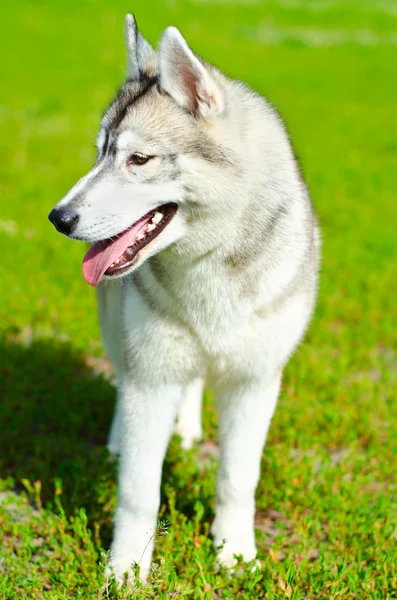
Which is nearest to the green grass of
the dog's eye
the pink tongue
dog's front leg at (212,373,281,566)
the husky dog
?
dog's front leg at (212,373,281,566)

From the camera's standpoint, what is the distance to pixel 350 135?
11.9 m

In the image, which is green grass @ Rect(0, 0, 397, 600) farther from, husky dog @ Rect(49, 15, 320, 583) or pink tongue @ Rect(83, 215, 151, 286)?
pink tongue @ Rect(83, 215, 151, 286)

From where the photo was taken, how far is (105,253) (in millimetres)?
2883

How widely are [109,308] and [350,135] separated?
880cm

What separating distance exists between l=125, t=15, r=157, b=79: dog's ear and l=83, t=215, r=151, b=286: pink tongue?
70 centimetres

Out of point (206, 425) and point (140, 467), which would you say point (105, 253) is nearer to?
point (140, 467)

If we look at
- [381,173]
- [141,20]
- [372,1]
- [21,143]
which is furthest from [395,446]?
[372,1]

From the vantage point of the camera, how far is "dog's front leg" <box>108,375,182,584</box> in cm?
320

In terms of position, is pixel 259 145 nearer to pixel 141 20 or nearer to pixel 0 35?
pixel 0 35

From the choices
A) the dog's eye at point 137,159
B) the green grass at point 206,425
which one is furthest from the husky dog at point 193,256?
the green grass at point 206,425

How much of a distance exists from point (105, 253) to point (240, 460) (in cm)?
115

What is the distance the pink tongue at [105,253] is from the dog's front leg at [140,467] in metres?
0.56

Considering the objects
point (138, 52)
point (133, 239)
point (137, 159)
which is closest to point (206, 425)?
point (133, 239)

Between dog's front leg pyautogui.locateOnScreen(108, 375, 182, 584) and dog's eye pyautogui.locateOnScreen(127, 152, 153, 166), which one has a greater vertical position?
dog's eye pyautogui.locateOnScreen(127, 152, 153, 166)
